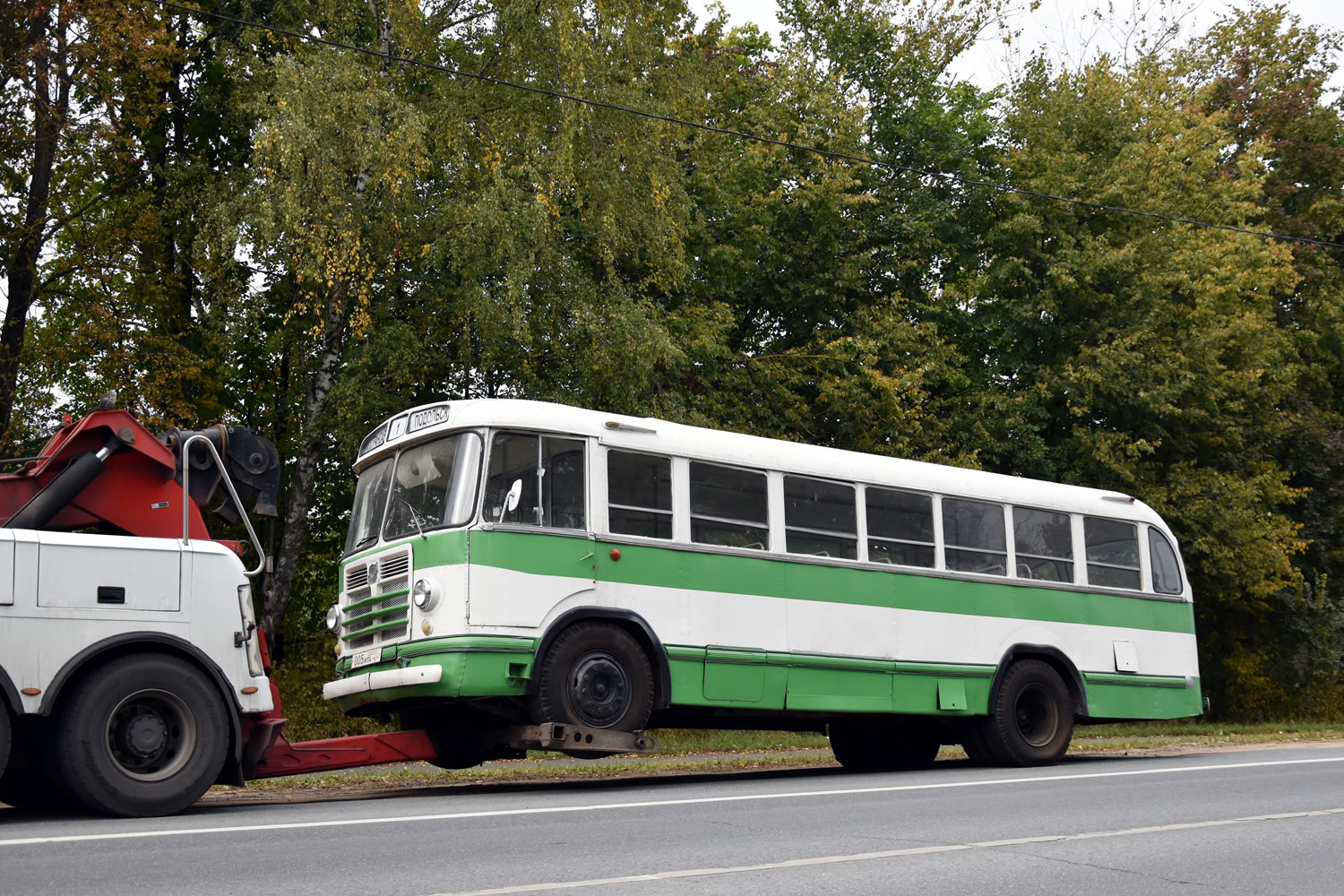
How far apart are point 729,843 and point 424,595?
4372 mm

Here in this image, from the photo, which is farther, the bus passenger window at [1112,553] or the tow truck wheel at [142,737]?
the bus passenger window at [1112,553]

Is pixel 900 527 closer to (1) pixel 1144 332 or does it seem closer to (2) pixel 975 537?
(2) pixel 975 537

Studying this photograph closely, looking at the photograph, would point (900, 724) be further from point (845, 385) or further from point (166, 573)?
point (845, 385)

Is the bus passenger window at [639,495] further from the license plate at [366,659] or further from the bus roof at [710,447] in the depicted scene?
the license plate at [366,659]

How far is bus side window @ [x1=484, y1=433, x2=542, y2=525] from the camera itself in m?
11.4

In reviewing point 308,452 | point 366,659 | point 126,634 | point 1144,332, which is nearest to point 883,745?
point 366,659

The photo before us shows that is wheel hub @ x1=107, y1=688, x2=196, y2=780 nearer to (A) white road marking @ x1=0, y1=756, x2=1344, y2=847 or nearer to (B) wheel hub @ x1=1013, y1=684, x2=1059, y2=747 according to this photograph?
(A) white road marking @ x1=0, y1=756, x2=1344, y2=847

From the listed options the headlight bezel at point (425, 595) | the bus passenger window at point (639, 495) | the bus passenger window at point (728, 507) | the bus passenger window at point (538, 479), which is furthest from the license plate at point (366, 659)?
the bus passenger window at point (728, 507)

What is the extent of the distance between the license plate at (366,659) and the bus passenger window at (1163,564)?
927cm

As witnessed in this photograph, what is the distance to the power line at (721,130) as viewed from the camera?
20109 mm

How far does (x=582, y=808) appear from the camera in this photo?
9.51 m

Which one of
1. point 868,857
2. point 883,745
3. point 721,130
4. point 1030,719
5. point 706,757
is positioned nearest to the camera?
point 868,857

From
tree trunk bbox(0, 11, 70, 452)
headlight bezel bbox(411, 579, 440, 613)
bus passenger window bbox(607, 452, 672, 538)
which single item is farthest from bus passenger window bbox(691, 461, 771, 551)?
tree trunk bbox(0, 11, 70, 452)

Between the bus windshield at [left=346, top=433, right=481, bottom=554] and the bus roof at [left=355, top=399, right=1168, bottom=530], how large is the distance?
0.15m
